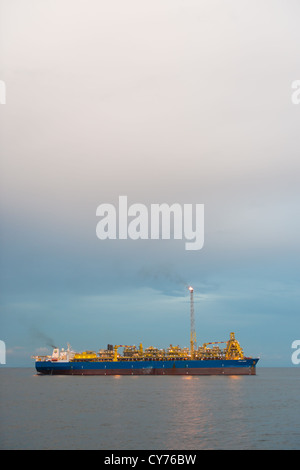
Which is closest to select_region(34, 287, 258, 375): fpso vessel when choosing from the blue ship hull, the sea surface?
the blue ship hull

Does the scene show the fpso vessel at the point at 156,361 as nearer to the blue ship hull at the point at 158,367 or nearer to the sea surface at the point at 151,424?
the blue ship hull at the point at 158,367

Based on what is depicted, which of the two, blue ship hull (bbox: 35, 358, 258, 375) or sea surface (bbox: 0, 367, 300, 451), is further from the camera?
blue ship hull (bbox: 35, 358, 258, 375)

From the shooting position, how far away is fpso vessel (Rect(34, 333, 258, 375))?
15475 centimetres

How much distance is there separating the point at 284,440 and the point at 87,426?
21526 millimetres

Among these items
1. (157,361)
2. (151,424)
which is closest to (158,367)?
(157,361)

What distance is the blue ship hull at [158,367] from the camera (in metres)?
154

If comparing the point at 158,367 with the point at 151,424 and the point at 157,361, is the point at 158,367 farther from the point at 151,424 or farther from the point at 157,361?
the point at 151,424

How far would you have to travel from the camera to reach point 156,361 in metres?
160

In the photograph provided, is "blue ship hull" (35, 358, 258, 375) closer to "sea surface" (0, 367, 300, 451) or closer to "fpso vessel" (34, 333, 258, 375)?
"fpso vessel" (34, 333, 258, 375)

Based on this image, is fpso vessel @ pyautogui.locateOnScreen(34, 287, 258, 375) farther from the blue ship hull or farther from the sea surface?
the sea surface

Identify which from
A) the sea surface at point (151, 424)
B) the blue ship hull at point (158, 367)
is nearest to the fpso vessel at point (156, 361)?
the blue ship hull at point (158, 367)

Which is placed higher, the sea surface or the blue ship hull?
the sea surface

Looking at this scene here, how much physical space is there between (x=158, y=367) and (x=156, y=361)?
3.27 metres
